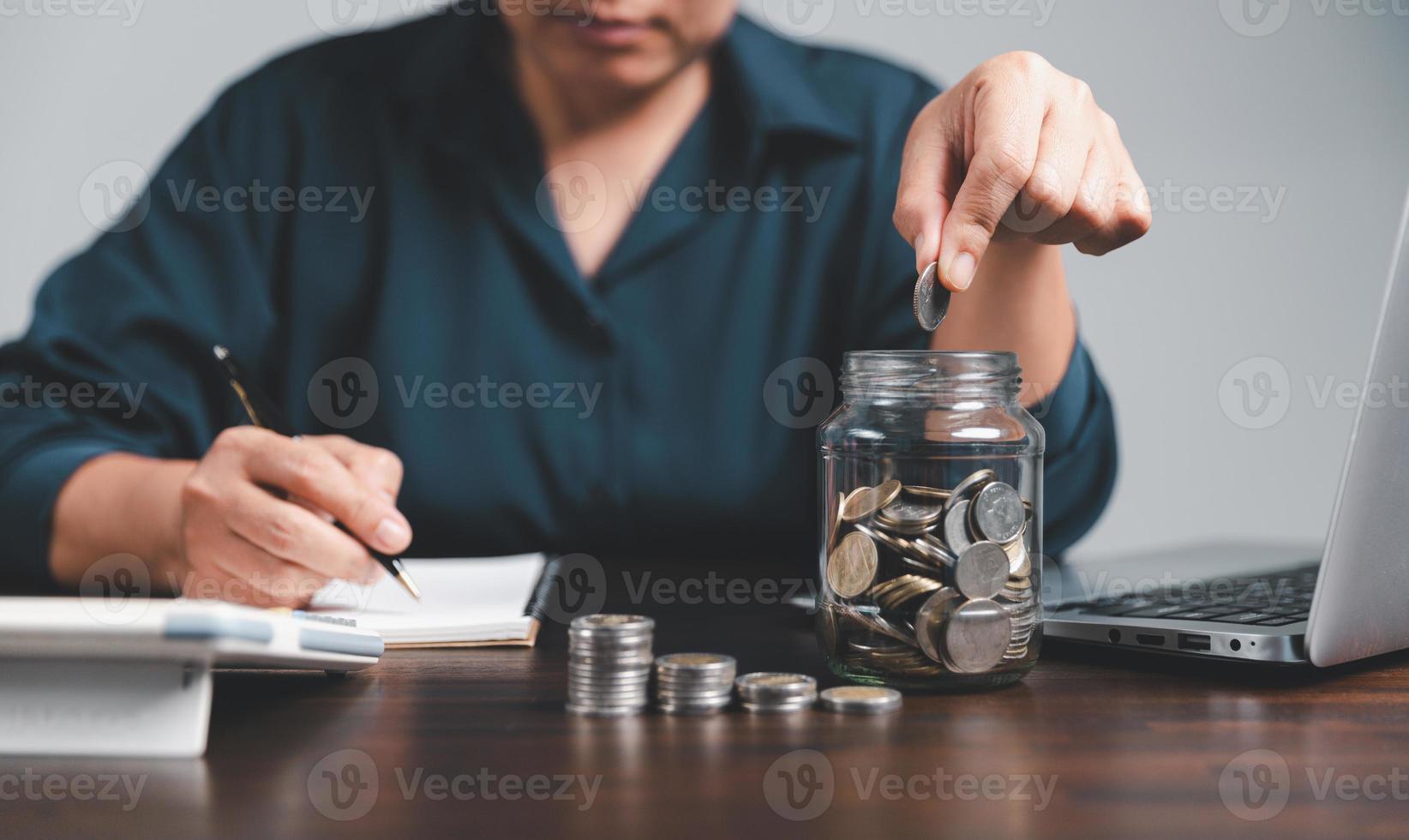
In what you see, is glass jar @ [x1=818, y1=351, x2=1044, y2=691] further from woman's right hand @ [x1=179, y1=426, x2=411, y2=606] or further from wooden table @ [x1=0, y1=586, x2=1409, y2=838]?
woman's right hand @ [x1=179, y1=426, x2=411, y2=606]

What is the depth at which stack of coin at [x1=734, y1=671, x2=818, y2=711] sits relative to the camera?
610mm

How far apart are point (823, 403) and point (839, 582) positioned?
1.01 m

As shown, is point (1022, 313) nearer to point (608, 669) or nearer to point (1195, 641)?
point (1195, 641)

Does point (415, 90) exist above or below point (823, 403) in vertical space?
above

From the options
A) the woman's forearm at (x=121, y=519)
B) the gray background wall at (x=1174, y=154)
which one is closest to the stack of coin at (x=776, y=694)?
the woman's forearm at (x=121, y=519)

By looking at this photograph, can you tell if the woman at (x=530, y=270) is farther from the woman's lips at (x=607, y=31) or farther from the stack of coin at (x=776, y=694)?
the stack of coin at (x=776, y=694)

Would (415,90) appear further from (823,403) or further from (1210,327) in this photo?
(1210,327)

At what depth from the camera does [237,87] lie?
5.53 ft

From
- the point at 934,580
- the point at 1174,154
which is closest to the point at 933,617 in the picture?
the point at 934,580

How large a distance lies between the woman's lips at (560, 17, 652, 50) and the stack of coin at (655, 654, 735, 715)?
1041 mm

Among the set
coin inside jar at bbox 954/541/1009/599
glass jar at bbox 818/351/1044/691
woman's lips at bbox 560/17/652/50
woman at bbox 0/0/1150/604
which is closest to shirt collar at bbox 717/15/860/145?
woman at bbox 0/0/1150/604

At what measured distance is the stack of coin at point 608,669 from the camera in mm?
611

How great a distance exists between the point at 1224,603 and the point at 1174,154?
5.65 feet

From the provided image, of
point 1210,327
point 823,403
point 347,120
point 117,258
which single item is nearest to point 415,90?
point 347,120
